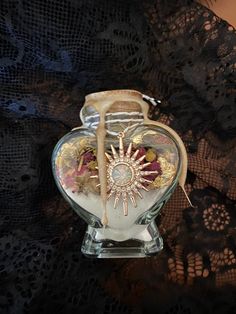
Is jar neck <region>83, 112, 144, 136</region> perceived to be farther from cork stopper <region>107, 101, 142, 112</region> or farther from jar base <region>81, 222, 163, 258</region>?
jar base <region>81, 222, 163, 258</region>

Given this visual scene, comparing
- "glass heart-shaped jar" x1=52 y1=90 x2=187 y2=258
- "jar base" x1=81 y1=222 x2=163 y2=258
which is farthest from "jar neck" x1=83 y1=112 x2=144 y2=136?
"jar base" x1=81 y1=222 x2=163 y2=258

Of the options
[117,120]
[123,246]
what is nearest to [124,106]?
[117,120]

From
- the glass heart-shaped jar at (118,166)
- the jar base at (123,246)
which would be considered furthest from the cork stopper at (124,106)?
the jar base at (123,246)

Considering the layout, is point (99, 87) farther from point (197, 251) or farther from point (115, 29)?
point (197, 251)

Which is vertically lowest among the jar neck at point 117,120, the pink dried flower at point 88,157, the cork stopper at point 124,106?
the pink dried flower at point 88,157

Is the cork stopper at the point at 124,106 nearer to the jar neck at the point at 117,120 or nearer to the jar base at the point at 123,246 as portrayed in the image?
the jar neck at the point at 117,120

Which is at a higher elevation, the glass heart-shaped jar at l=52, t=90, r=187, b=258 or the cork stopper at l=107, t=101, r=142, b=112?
the cork stopper at l=107, t=101, r=142, b=112

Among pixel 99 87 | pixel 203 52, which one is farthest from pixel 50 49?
pixel 203 52
